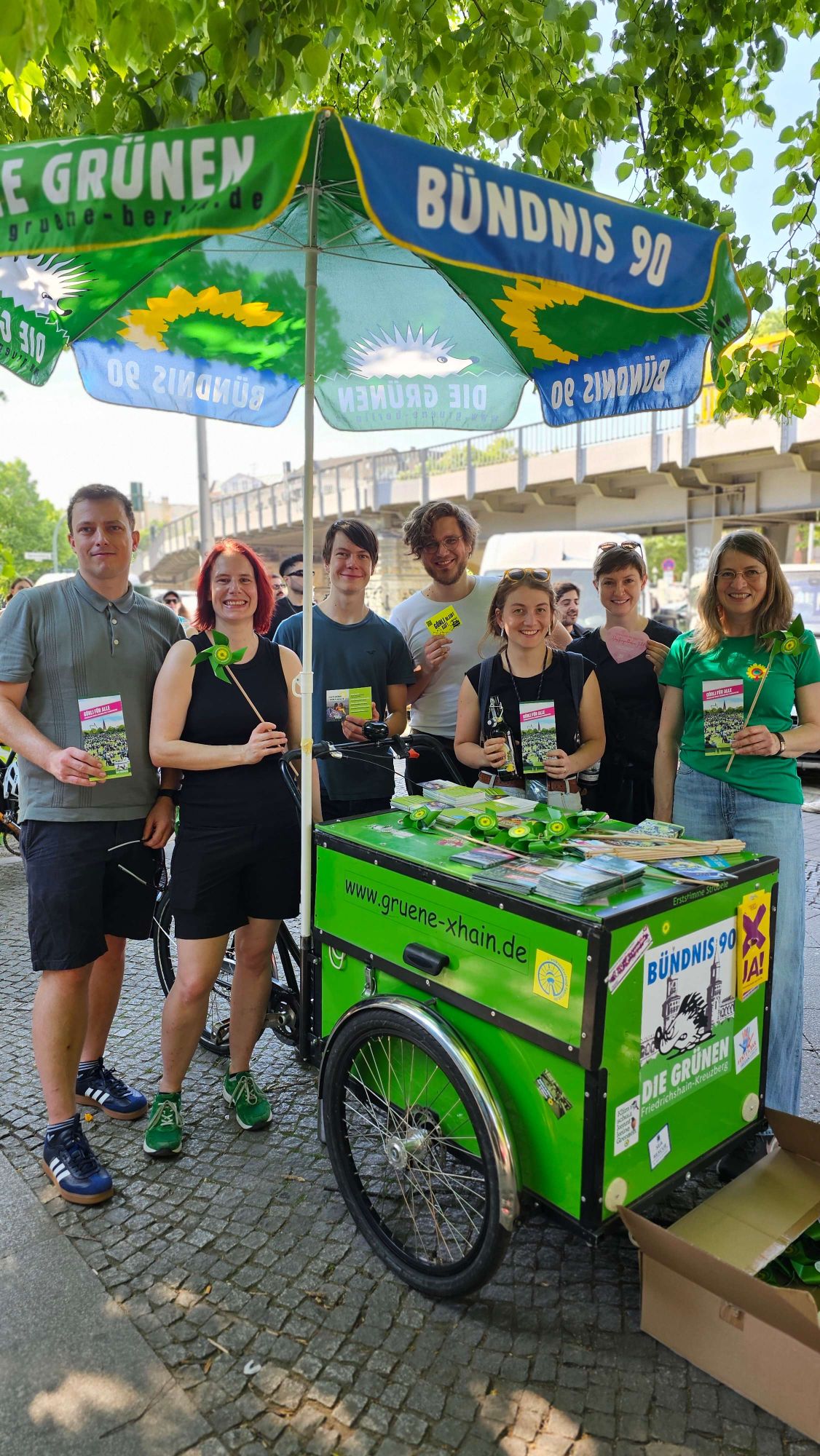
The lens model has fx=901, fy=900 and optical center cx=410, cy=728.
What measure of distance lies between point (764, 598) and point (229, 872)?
1.97 metres

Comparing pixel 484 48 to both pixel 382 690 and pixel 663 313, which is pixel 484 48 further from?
pixel 382 690

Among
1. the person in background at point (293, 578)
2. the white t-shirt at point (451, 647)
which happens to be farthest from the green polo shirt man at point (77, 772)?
the person in background at point (293, 578)

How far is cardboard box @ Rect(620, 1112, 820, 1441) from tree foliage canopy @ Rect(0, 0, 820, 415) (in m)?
3.03

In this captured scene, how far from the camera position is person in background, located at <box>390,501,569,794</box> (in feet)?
12.4

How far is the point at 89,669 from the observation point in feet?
9.32

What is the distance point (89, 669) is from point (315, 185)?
1.55 metres

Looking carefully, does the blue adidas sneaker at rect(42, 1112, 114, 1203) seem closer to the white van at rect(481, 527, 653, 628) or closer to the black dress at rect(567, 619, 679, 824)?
the black dress at rect(567, 619, 679, 824)

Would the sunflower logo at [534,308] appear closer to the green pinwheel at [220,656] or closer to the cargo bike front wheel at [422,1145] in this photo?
the green pinwheel at [220,656]

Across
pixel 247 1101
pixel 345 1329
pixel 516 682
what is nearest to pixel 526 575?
pixel 516 682

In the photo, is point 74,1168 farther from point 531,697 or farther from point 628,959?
point 531,697

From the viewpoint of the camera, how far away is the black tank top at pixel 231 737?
9.35 ft

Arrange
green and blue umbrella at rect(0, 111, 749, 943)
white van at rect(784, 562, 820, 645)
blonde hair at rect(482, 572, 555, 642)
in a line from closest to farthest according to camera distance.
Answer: green and blue umbrella at rect(0, 111, 749, 943) → blonde hair at rect(482, 572, 555, 642) → white van at rect(784, 562, 820, 645)

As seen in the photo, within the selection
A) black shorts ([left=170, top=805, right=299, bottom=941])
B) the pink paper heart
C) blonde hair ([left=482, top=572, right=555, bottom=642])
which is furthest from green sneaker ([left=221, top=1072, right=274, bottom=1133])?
the pink paper heart

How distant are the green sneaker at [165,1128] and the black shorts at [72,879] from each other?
A: 0.55 m
